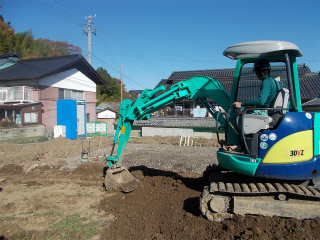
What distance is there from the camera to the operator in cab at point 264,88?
412 cm

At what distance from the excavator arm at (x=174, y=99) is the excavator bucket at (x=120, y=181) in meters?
0.16

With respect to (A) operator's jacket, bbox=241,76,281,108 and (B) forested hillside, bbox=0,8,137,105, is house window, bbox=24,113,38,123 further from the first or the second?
(A) operator's jacket, bbox=241,76,281,108

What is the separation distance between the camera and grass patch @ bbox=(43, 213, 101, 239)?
13.6ft

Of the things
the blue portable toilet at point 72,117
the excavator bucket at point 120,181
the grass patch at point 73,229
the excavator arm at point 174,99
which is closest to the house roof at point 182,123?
the blue portable toilet at point 72,117

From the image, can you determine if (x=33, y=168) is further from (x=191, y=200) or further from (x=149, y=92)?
(x=191, y=200)

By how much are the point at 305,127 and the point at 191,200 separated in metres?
2.51

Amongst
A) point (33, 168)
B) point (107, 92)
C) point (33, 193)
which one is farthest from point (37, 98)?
point (107, 92)

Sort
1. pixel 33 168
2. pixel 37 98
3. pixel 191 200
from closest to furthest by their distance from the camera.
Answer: pixel 191 200
pixel 33 168
pixel 37 98

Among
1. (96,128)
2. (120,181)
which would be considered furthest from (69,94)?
(120,181)

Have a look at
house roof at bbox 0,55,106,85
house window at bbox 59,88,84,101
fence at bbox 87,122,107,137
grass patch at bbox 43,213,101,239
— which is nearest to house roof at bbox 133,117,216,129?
fence at bbox 87,122,107,137

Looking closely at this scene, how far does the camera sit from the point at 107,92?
55250 mm

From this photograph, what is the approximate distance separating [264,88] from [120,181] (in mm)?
3770

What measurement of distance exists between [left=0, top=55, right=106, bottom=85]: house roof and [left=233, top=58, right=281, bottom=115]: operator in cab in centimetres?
1895

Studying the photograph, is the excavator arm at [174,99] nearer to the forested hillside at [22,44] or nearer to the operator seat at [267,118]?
the operator seat at [267,118]
